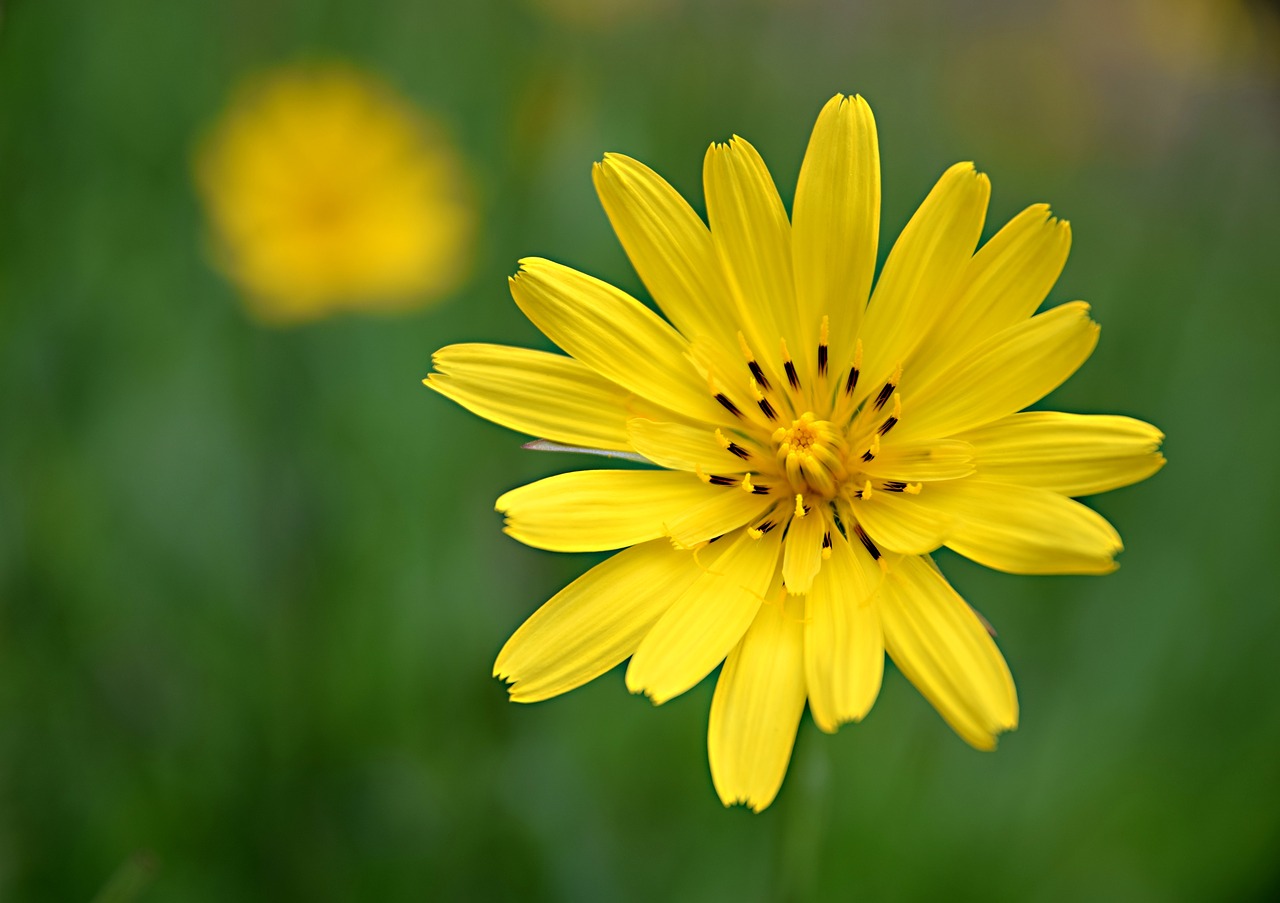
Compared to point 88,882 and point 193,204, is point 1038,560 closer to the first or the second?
point 88,882

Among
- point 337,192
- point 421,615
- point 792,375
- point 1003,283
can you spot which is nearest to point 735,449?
point 792,375

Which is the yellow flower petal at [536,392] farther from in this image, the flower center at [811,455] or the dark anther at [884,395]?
the dark anther at [884,395]

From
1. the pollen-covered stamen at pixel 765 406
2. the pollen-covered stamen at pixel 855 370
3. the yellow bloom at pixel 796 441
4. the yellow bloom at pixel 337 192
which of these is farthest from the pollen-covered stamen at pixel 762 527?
the yellow bloom at pixel 337 192

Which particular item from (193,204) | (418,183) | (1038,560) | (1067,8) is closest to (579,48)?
(418,183)

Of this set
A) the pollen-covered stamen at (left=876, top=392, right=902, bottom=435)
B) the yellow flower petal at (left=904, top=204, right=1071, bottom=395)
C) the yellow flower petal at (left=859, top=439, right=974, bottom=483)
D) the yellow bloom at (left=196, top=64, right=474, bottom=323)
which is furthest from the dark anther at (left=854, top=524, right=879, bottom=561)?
the yellow bloom at (left=196, top=64, right=474, bottom=323)

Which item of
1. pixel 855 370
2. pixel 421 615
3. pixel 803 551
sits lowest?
pixel 421 615

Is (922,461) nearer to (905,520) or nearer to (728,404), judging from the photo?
(905,520)
